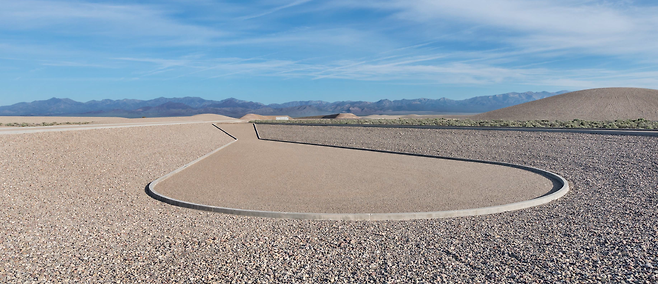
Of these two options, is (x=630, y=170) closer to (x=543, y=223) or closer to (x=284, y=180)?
(x=543, y=223)

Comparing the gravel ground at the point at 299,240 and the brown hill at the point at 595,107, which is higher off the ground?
the brown hill at the point at 595,107

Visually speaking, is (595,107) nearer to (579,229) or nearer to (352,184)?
(352,184)

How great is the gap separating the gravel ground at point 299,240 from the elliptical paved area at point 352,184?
109 centimetres

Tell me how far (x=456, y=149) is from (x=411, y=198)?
986 cm

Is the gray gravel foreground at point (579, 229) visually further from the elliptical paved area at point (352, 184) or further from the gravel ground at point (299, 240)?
the elliptical paved area at point (352, 184)

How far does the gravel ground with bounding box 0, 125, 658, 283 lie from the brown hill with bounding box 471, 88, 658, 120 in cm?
4240

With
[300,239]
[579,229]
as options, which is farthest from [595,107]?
[300,239]

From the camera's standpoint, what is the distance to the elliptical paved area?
931cm

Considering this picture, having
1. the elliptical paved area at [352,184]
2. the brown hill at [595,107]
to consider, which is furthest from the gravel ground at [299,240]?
the brown hill at [595,107]

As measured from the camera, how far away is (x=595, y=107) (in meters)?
50.9

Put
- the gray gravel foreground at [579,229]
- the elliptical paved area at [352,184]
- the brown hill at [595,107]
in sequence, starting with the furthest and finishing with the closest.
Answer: the brown hill at [595,107] → the elliptical paved area at [352,184] → the gray gravel foreground at [579,229]

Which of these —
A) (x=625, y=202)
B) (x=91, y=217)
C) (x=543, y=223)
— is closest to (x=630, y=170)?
(x=625, y=202)

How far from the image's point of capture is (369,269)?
5.44 metres

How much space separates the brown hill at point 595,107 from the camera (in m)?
46.9
